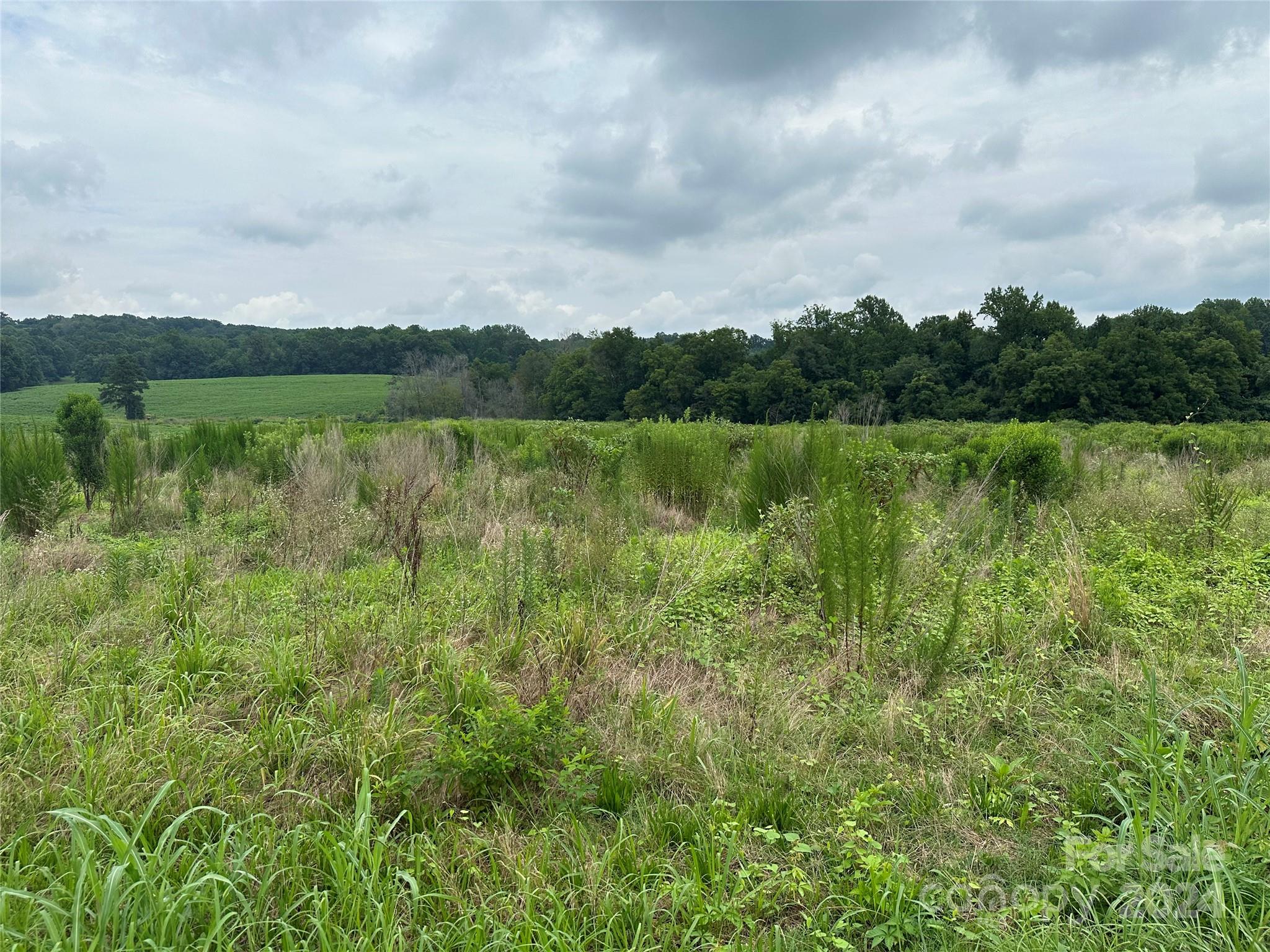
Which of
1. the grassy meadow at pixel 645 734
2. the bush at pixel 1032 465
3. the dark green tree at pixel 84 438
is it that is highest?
the dark green tree at pixel 84 438

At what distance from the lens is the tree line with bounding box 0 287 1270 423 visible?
34.6 metres

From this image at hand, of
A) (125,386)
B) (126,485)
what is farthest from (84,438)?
(125,386)

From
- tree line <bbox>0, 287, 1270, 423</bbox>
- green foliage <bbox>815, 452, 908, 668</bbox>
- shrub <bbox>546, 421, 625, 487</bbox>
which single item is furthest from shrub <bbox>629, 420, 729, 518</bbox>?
tree line <bbox>0, 287, 1270, 423</bbox>

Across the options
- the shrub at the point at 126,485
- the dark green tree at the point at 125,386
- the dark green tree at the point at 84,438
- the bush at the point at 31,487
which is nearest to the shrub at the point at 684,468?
the shrub at the point at 126,485

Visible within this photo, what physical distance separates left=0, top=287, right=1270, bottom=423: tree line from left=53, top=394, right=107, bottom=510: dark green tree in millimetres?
19387

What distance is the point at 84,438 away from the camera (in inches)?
319

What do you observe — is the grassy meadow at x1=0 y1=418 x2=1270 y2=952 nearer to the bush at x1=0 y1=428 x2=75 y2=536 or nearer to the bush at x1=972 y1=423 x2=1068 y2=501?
the bush at x1=0 y1=428 x2=75 y2=536

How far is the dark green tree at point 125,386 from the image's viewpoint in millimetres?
38906

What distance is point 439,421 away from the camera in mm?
13523

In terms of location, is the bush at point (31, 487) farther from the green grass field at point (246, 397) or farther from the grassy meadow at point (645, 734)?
the green grass field at point (246, 397)

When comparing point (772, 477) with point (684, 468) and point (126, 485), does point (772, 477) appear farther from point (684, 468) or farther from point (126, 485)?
point (126, 485)

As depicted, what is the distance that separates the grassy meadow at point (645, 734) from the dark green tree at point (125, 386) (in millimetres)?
41280

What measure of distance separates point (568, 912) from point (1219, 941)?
5.82 ft

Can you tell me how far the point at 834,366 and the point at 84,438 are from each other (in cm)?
4451
